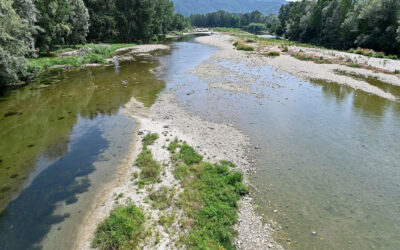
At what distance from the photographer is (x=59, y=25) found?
2128 inches

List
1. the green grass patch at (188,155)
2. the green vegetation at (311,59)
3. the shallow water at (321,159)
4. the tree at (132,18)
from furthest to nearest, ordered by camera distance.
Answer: the tree at (132,18)
the green vegetation at (311,59)
the green grass patch at (188,155)
the shallow water at (321,159)

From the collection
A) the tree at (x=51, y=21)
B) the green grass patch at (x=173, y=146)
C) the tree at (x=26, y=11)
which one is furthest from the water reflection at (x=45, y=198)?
the tree at (x=51, y=21)

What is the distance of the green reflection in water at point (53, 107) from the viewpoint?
17203 mm

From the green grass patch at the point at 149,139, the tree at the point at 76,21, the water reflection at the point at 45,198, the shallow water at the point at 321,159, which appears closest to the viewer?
the water reflection at the point at 45,198

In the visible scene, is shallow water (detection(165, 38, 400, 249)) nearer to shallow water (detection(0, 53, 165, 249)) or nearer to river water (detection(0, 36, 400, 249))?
river water (detection(0, 36, 400, 249))

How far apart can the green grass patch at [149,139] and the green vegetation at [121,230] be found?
24.4 feet

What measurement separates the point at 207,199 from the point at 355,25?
86.5 m

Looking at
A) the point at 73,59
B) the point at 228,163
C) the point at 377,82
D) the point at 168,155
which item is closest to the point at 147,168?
the point at 168,155

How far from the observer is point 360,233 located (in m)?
11.4

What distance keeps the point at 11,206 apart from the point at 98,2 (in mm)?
87311

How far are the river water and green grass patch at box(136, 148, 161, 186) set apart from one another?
190cm

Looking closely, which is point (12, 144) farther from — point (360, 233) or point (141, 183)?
point (360, 233)

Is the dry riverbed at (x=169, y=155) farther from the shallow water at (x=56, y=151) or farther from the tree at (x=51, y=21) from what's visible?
the tree at (x=51, y=21)

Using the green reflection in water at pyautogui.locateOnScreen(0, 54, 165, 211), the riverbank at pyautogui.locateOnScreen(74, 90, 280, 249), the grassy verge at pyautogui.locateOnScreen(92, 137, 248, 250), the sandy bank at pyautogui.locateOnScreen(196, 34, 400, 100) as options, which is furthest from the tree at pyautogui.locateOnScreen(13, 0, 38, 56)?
the grassy verge at pyautogui.locateOnScreen(92, 137, 248, 250)
